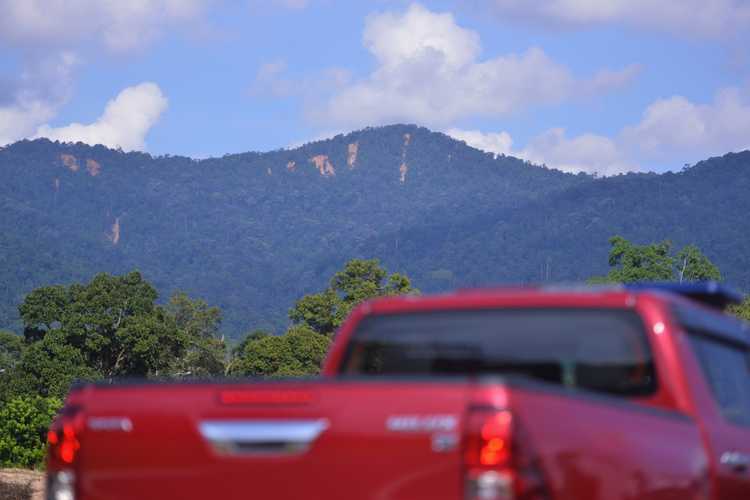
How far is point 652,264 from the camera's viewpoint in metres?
93.2

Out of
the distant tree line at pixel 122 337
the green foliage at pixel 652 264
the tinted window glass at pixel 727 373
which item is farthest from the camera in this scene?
the green foliage at pixel 652 264

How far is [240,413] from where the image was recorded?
462 centimetres

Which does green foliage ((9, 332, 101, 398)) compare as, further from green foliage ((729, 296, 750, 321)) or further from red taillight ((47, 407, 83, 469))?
red taillight ((47, 407, 83, 469))


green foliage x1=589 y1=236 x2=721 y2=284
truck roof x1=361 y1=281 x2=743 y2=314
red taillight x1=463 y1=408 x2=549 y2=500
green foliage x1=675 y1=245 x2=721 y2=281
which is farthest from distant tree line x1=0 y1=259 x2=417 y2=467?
red taillight x1=463 y1=408 x2=549 y2=500

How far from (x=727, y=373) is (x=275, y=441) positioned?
3.39 meters

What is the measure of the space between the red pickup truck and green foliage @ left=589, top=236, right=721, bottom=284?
82.5 meters

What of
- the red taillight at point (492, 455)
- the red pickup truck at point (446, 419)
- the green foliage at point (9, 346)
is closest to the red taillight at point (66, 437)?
the red pickup truck at point (446, 419)

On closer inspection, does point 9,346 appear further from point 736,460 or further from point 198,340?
point 736,460

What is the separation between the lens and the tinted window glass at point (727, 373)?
682 cm

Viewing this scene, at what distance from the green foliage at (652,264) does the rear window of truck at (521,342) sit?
8255 cm

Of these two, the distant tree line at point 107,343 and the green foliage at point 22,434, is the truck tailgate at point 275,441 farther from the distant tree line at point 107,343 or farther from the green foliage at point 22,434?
the distant tree line at point 107,343

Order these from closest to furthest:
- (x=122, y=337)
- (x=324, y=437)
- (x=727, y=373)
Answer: (x=324, y=437)
(x=727, y=373)
(x=122, y=337)

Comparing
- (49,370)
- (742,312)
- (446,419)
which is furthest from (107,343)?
(446,419)

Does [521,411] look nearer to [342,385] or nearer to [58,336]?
[342,385]
